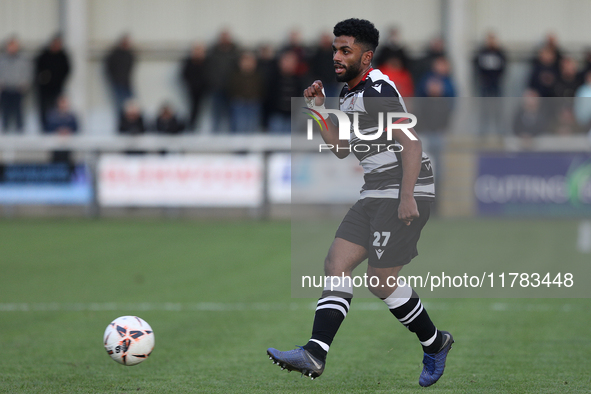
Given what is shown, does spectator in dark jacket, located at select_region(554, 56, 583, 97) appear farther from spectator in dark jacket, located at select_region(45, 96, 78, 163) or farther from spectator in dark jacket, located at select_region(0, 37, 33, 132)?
spectator in dark jacket, located at select_region(0, 37, 33, 132)

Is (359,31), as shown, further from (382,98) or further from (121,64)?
(121,64)

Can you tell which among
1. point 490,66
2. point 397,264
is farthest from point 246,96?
point 397,264

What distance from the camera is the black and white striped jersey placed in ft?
15.9

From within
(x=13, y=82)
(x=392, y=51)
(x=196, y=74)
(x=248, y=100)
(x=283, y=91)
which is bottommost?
(x=248, y=100)

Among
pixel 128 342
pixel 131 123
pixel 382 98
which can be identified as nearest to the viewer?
pixel 382 98

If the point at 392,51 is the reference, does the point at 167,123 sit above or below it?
below

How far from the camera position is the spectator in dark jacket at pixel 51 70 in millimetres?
20266

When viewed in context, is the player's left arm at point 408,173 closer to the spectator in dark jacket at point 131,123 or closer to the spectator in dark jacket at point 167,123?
the spectator in dark jacket at point 131,123

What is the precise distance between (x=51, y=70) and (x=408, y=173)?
56.1 feet

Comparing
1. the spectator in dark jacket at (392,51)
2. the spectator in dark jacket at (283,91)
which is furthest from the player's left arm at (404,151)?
the spectator in dark jacket at (392,51)

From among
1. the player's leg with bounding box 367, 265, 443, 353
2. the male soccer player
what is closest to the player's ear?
the male soccer player

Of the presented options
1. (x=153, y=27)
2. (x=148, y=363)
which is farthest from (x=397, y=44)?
(x=148, y=363)

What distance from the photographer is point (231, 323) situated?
759cm

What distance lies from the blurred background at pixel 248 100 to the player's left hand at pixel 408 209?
11146mm
